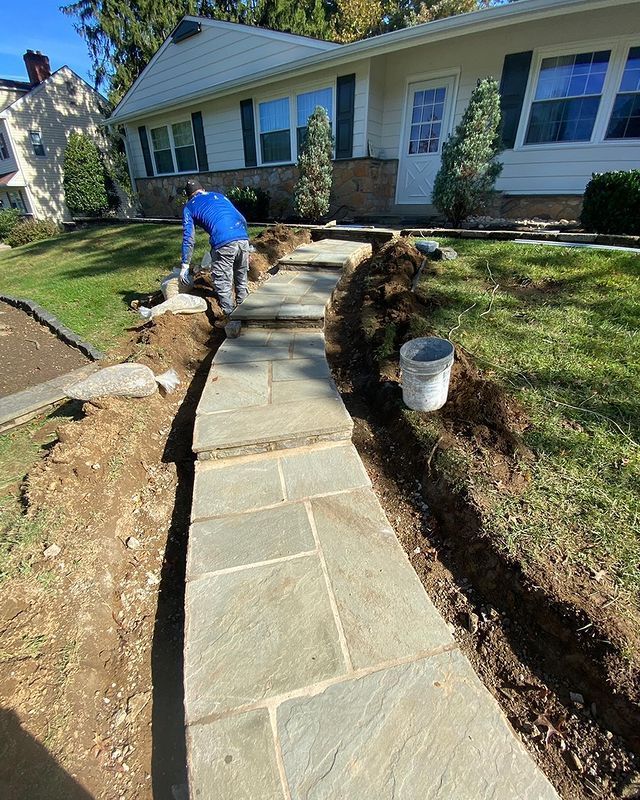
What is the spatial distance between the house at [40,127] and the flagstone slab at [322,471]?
27451 millimetres

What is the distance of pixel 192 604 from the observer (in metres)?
1.66

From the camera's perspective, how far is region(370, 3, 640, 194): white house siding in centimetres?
683

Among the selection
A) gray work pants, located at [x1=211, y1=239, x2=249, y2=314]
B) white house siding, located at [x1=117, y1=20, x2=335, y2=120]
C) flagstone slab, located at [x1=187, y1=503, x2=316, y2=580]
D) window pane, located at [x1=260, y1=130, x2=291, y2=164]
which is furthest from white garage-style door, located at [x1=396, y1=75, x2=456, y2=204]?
flagstone slab, located at [x1=187, y1=503, x2=316, y2=580]

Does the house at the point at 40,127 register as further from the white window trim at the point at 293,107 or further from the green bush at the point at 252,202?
the green bush at the point at 252,202

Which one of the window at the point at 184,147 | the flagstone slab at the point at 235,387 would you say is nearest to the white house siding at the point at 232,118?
the window at the point at 184,147

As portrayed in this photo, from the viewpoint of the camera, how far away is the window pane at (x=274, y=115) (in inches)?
418

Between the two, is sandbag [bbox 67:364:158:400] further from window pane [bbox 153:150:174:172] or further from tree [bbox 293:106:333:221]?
window pane [bbox 153:150:174:172]

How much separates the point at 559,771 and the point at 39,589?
212 centimetres

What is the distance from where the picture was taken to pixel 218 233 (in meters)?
4.27

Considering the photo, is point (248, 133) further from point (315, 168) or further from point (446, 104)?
point (446, 104)

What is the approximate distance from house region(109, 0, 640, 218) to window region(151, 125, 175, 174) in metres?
0.63

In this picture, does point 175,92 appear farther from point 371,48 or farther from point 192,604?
point 192,604

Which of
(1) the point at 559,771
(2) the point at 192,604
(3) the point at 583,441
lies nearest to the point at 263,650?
(2) the point at 192,604

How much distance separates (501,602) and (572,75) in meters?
9.53
